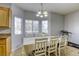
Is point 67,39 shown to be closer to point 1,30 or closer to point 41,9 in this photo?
point 41,9

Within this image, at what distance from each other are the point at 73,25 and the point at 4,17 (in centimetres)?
175

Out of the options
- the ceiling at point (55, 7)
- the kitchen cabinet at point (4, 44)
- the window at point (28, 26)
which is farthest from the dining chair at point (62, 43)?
the kitchen cabinet at point (4, 44)

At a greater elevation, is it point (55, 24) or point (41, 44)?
point (55, 24)

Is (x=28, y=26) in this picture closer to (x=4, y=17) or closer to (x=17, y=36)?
(x=17, y=36)

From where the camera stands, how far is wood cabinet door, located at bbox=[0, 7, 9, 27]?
2.66m

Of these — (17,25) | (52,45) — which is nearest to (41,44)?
(52,45)

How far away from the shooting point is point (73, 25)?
7.67 feet

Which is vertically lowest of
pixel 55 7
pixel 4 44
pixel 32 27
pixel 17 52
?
pixel 17 52

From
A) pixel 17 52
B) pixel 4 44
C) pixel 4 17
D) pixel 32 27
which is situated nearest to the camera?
pixel 17 52

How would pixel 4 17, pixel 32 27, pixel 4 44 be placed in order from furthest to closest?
1. pixel 4 17
2. pixel 4 44
3. pixel 32 27

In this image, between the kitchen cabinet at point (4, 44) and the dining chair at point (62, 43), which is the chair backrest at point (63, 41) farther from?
the kitchen cabinet at point (4, 44)

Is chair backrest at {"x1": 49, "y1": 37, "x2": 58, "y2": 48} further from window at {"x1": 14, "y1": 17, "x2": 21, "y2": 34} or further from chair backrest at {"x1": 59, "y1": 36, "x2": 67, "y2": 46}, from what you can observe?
window at {"x1": 14, "y1": 17, "x2": 21, "y2": 34}

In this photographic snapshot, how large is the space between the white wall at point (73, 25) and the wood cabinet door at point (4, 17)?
4.85ft

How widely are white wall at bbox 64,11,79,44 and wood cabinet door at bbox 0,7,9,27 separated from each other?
4.85 feet
